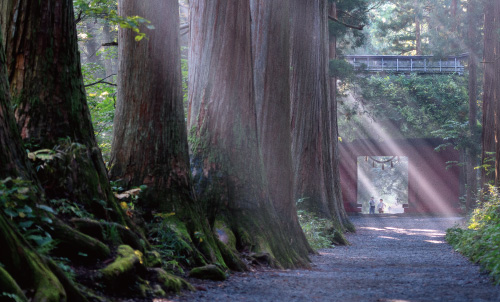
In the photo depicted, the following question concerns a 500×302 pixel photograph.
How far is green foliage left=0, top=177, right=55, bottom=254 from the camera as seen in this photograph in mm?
3582

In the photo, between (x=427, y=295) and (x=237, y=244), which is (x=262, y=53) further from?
(x=427, y=295)

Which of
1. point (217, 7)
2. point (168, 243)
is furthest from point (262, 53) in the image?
point (168, 243)

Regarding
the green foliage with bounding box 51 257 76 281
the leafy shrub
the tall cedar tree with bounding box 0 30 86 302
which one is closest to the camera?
the tall cedar tree with bounding box 0 30 86 302

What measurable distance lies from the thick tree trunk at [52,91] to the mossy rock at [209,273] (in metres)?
1.18

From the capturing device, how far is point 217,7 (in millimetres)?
8961

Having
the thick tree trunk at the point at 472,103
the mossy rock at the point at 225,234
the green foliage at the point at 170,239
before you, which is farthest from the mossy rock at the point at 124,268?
the thick tree trunk at the point at 472,103

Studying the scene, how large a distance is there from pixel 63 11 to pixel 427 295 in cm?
438

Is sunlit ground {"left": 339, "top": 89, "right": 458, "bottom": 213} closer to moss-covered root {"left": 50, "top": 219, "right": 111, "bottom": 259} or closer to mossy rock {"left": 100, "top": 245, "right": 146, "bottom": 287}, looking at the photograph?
mossy rock {"left": 100, "top": 245, "right": 146, "bottom": 287}

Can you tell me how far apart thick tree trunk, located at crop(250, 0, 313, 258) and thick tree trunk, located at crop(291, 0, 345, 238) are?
4.73 meters

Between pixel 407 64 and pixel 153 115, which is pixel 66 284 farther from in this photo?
pixel 407 64

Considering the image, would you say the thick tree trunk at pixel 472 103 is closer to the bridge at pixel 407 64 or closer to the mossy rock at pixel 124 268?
the bridge at pixel 407 64

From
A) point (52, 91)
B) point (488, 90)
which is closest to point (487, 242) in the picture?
point (52, 91)

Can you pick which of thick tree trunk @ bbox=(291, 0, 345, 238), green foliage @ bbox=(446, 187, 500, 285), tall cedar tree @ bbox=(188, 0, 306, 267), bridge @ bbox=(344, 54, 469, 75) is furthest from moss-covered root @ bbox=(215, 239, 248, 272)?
bridge @ bbox=(344, 54, 469, 75)

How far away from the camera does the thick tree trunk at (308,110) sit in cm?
1600
